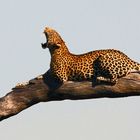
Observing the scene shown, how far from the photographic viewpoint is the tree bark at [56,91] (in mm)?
31125

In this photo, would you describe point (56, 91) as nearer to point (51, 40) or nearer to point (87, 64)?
point (87, 64)

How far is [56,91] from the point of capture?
31.6 m

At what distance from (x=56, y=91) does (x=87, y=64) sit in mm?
1062

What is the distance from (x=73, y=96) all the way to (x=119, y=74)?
128 cm

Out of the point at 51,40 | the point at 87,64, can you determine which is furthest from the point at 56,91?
the point at 51,40

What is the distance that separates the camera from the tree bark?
1225 inches

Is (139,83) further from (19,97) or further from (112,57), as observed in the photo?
(19,97)

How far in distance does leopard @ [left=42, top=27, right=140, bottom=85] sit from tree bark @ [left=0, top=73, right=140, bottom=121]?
0.16 meters

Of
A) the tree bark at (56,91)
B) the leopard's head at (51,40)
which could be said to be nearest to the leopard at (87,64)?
the leopard's head at (51,40)

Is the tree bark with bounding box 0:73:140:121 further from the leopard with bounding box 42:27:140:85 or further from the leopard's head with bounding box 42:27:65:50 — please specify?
the leopard's head with bounding box 42:27:65:50

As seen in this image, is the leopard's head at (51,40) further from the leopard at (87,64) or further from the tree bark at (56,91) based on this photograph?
the tree bark at (56,91)

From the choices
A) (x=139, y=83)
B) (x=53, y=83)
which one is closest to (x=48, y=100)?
(x=53, y=83)

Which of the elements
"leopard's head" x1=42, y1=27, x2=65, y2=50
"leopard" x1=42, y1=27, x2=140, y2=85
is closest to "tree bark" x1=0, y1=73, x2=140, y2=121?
"leopard" x1=42, y1=27, x2=140, y2=85

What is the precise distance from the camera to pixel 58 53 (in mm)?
31641
